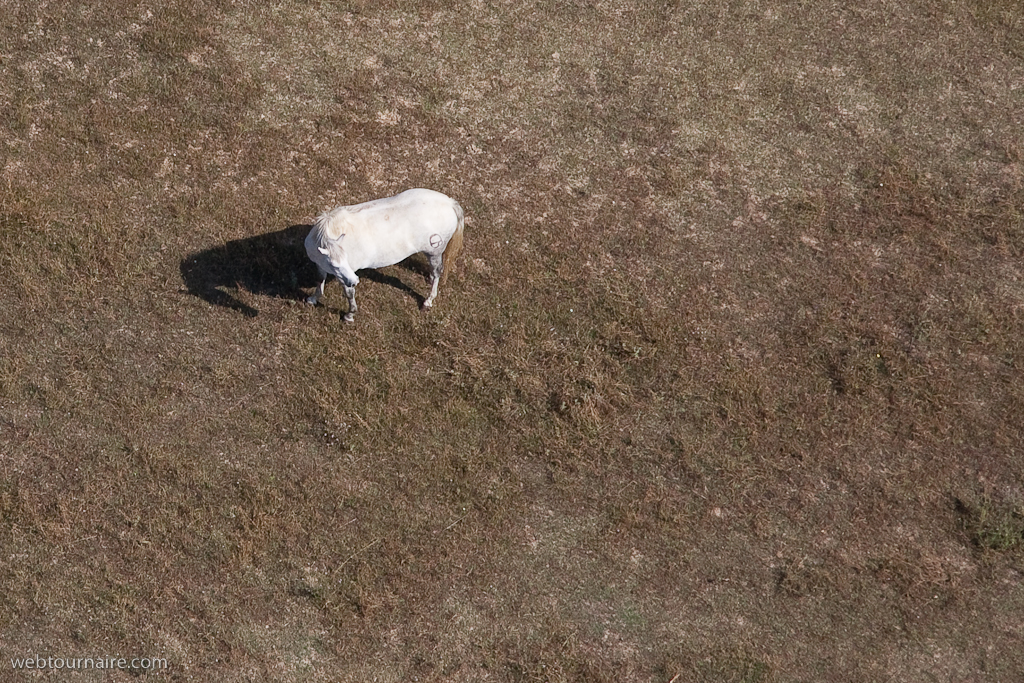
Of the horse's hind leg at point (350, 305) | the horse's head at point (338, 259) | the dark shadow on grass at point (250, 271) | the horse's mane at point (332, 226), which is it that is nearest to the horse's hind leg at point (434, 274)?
the horse's hind leg at point (350, 305)

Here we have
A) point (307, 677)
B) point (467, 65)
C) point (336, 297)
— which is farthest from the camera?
point (467, 65)

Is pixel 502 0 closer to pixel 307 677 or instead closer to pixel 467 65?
pixel 467 65

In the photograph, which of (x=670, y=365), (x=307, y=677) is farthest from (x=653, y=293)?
(x=307, y=677)

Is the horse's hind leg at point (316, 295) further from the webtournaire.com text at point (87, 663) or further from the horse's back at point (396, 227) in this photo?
the webtournaire.com text at point (87, 663)

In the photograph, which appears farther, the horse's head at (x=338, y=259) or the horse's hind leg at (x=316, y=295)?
the horse's hind leg at (x=316, y=295)

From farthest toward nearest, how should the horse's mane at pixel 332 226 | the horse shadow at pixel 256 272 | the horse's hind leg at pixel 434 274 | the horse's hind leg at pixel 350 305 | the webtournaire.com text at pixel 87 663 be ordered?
1. the horse shadow at pixel 256 272
2. the horse's hind leg at pixel 434 274
3. the horse's hind leg at pixel 350 305
4. the horse's mane at pixel 332 226
5. the webtournaire.com text at pixel 87 663

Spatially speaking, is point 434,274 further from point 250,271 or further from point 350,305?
point 250,271
